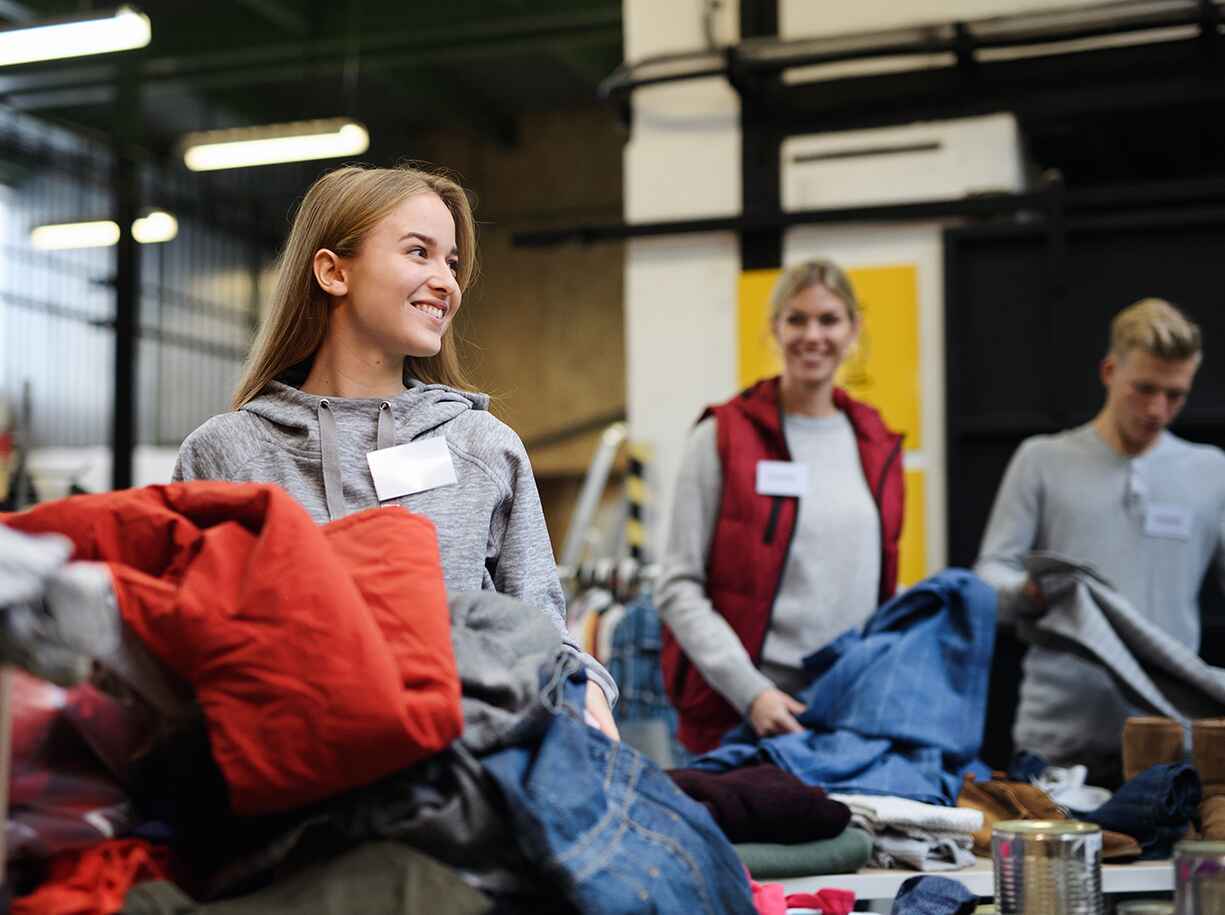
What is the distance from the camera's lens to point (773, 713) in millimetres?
2428

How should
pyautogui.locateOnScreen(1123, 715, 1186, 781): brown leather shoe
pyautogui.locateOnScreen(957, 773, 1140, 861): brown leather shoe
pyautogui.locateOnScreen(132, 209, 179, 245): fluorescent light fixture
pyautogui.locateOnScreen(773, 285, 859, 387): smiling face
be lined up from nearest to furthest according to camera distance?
pyautogui.locateOnScreen(957, 773, 1140, 861): brown leather shoe, pyautogui.locateOnScreen(1123, 715, 1186, 781): brown leather shoe, pyautogui.locateOnScreen(773, 285, 859, 387): smiling face, pyautogui.locateOnScreen(132, 209, 179, 245): fluorescent light fixture

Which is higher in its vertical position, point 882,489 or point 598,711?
point 882,489

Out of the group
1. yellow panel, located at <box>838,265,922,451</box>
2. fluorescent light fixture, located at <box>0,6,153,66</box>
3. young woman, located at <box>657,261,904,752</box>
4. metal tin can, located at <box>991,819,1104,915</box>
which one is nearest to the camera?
metal tin can, located at <box>991,819,1104,915</box>

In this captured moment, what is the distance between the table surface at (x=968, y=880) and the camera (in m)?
1.76

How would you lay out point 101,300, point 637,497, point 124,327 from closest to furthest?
point 637,497
point 124,327
point 101,300

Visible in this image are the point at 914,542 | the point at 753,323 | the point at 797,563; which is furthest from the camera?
the point at 753,323

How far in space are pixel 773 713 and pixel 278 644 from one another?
157cm

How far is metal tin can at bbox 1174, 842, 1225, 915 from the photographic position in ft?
3.59

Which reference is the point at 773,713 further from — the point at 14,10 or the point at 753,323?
the point at 14,10

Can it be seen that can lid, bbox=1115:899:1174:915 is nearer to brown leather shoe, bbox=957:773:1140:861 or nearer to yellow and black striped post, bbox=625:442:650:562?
brown leather shoe, bbox=957:773:1140:861

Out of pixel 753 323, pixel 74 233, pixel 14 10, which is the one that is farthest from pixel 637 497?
pixel 74 233

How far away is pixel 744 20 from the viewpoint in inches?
212

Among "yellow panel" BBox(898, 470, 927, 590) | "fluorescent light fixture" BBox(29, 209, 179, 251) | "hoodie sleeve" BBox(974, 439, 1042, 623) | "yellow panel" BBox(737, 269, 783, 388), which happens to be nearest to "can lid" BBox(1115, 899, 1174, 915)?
"hoodie sleeve" BBox(974, 439, 1042, 623)

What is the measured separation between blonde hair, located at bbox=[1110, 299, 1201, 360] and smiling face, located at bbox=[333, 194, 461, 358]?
1.86m
